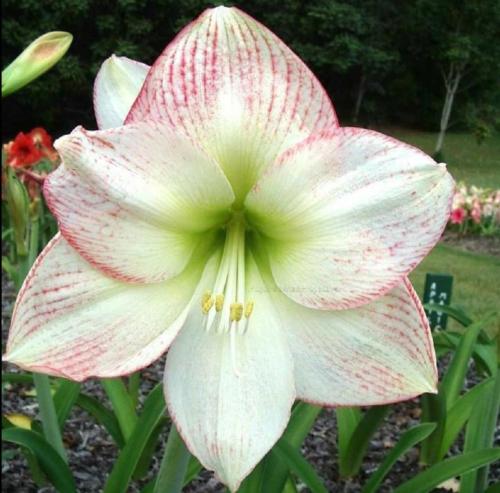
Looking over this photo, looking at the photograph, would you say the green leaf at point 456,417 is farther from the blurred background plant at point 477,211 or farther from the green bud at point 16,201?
the green bud at point 16,201

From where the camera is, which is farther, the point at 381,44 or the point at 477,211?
the point at 477,211

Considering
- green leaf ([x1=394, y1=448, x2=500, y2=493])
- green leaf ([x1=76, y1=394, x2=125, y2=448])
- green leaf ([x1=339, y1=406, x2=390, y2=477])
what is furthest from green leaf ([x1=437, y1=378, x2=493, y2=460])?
green leaf ([x1=76, y1=394, x2=125, y2=448])

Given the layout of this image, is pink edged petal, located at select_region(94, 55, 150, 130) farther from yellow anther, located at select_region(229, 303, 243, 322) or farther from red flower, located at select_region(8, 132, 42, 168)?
red flower, located at select_region(8, 132, 42, 168)

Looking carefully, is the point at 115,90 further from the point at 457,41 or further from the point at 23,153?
the point at 23,153

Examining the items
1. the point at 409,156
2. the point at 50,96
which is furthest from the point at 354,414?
the point at 409,156

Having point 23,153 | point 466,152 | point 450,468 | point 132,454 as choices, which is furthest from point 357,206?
point 23,153

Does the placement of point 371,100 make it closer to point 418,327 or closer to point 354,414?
point 418,327

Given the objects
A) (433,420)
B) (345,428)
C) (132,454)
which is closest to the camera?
(132,454)
